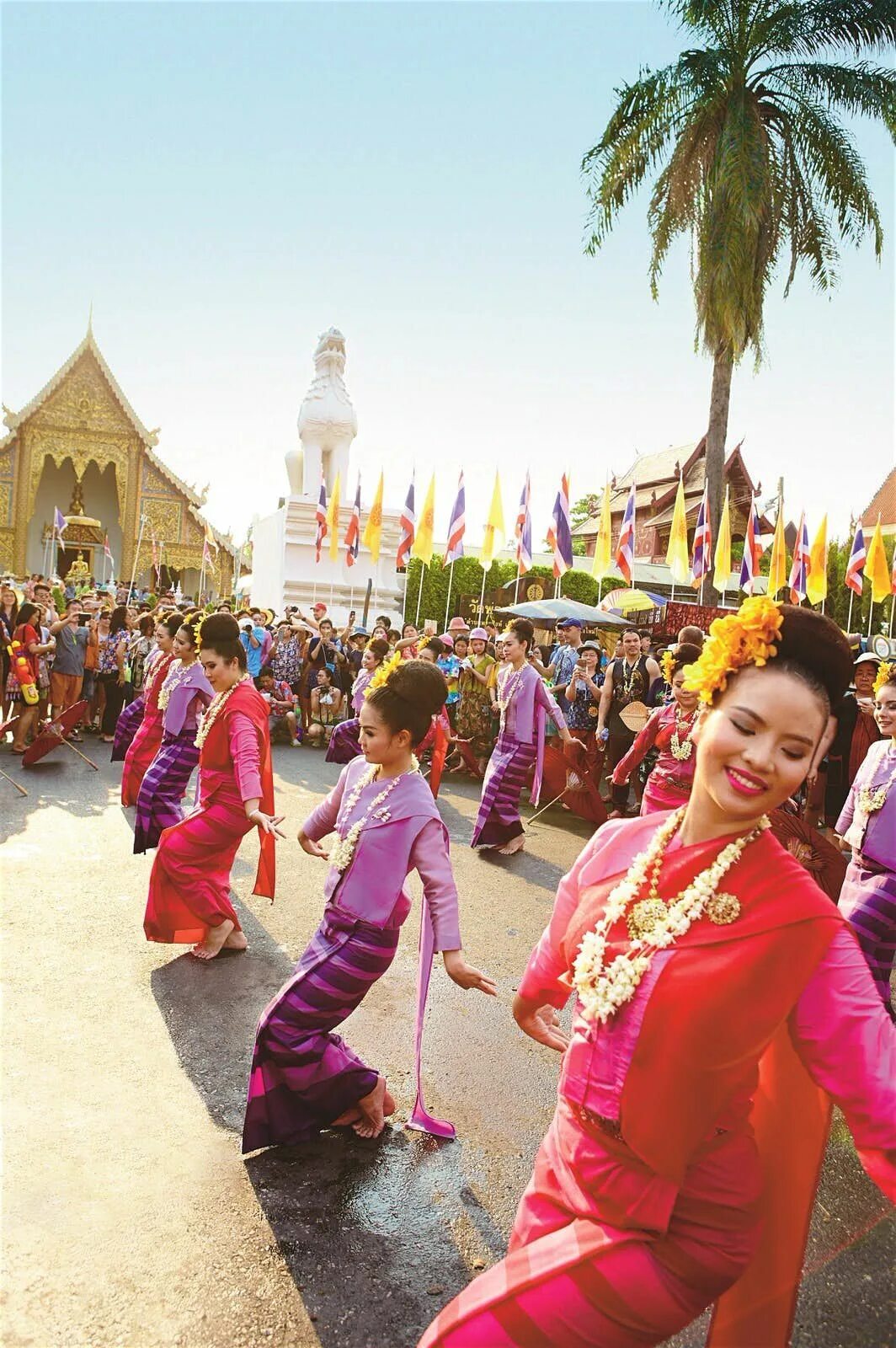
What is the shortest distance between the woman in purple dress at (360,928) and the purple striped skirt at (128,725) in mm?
5806

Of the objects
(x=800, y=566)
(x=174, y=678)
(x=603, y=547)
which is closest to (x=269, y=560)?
(x=603, y=547)

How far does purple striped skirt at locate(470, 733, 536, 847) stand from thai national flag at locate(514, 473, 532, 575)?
12.2 m

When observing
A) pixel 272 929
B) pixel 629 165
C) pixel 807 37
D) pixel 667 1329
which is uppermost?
pixel 807 37

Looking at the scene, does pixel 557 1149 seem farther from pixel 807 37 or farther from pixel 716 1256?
pixel 807 37

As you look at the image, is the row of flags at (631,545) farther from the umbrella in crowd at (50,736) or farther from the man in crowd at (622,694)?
the umbrella in crowd at (50,736)

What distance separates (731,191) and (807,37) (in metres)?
3.19

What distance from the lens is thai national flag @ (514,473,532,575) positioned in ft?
64.4

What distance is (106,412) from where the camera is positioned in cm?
3431

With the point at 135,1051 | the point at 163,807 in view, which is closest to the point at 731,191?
the point at 163,807

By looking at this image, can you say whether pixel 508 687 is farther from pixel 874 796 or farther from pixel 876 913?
pixel 876 913

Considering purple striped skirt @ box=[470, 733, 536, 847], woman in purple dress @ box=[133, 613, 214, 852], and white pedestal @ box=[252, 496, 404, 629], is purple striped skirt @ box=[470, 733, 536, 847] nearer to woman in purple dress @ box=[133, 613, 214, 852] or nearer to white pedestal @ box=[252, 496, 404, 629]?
woman in purple dress @ box=[133, 613, 214, 852]

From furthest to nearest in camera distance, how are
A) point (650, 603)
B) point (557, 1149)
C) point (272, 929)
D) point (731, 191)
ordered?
point (650, 603)
point (731, 191)
point (272, 929)
point (557, 1149)

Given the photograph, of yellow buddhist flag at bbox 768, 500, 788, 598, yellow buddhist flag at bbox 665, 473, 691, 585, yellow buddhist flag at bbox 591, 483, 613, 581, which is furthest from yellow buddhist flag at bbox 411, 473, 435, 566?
yellow buddhist flag at bbox 768, 500, 788, 598

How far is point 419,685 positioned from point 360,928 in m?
0.81
